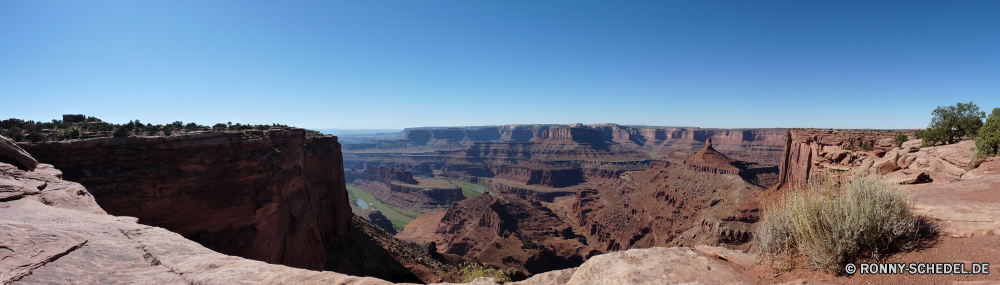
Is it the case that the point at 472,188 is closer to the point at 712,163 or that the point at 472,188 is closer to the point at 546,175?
the point at 546,175

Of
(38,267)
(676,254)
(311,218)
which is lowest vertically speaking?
(311,218)

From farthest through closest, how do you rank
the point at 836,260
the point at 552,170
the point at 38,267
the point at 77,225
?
the point at 552,170 < the point at 77,225 < the point at 836,260 < the point at 38,267

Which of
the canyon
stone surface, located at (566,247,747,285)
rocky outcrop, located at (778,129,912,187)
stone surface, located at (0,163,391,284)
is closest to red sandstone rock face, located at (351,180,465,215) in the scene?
the canyon

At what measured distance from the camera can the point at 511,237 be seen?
4941 cm

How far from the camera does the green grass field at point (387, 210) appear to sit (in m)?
83.8

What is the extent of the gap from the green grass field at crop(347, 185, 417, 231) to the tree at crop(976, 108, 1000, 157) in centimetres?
7866

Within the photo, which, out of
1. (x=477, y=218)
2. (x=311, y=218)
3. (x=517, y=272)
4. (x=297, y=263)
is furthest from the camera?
(x=477, y=218)

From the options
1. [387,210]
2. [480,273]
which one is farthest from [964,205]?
[387,210]

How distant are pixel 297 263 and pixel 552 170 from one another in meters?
106

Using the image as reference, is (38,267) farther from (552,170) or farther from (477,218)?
(552,170)

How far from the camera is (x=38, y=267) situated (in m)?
4.82

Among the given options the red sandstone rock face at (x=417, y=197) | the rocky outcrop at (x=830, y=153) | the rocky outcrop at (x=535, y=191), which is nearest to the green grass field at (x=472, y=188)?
the rocky outcrop at (x=535, y=191)

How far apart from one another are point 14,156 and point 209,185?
225 inches

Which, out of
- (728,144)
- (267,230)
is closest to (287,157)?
(267,230)
